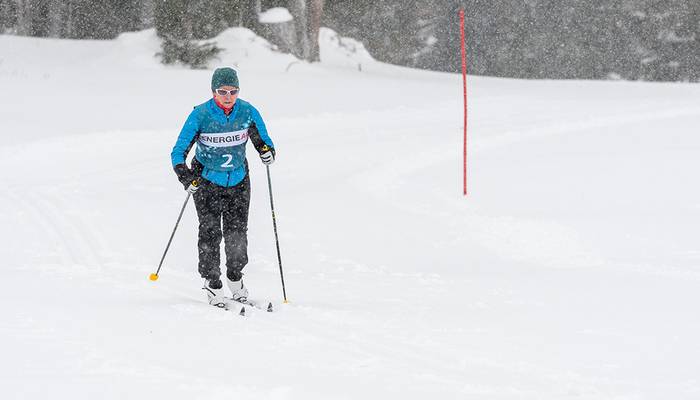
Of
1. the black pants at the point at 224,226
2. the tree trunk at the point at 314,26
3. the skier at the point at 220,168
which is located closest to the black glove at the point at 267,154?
the skier at the point at 220,168

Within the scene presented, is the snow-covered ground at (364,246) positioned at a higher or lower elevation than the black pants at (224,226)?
lower

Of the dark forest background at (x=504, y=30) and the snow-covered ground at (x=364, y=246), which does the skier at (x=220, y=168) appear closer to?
the snow-covered ground at (x=364, y=246)

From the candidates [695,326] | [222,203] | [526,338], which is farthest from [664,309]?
[222,203]

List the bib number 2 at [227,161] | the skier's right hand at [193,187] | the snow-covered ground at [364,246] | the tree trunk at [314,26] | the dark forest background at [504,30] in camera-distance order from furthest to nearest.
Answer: the dark forest background at [504,30]
the tree trunk at [314,26]
the bib number 2 at [227,161]
the skier's right hand at [193,187]
the snow-covered ground at [364,246]

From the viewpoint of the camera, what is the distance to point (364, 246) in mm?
10562

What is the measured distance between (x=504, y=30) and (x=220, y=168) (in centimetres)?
2523

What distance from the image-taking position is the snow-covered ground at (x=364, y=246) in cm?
554

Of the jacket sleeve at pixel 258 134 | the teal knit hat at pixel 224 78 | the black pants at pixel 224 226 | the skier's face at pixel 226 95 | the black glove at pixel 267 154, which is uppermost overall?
the teal knit hat at pixel 224 78

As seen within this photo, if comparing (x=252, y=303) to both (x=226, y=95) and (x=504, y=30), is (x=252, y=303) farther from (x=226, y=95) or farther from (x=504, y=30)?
(x=504, y=30)

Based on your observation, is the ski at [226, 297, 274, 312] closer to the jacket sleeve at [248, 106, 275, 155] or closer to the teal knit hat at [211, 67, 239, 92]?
the jacket sleeve at [248, 106, 275, 155]

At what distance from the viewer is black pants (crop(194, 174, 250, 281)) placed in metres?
7.37

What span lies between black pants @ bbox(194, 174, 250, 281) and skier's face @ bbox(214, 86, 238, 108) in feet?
2.23

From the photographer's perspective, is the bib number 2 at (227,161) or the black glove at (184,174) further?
the bib number 2 at (227,161)

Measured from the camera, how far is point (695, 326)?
267 inches
